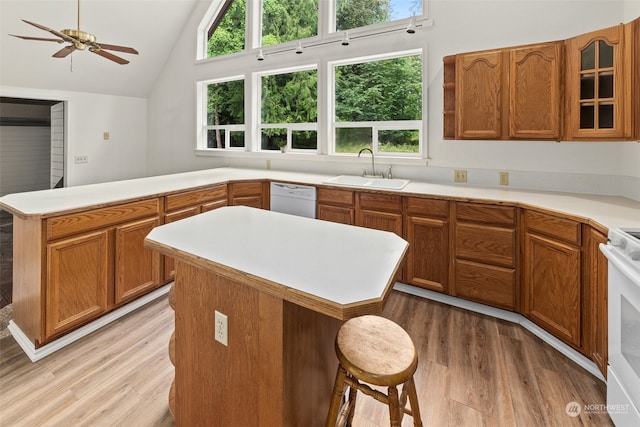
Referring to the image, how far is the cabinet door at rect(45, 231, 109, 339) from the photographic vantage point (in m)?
2.07

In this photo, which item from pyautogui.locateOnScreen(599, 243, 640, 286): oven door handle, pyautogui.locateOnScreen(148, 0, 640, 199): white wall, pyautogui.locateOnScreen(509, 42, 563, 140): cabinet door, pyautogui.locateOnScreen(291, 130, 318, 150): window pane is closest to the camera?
pyautogui.locateOnScreen(599, 243, 640, 286): oven door handle

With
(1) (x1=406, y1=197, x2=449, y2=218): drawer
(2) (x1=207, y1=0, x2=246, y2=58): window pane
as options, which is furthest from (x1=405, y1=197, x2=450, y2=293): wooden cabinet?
(2) (x1=207, y1=0, x2=246, y2=58): window pane

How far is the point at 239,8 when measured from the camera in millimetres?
4777

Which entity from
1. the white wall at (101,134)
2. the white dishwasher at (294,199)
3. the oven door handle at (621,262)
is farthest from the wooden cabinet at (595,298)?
the white wall at (101,134)

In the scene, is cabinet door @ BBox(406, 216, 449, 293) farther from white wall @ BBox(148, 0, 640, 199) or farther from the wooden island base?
the wooden island base

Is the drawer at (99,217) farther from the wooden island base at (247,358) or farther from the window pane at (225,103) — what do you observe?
the window pane at (225,103)

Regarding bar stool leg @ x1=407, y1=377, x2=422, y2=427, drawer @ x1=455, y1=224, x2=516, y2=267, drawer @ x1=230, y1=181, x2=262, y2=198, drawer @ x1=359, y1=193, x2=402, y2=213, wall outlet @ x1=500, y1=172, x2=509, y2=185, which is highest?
wall outlet @ x1=500, y1=172, x2=509, y2=185

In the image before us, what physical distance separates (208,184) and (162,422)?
212 cm

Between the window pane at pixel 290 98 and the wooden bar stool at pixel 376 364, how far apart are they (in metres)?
3.35

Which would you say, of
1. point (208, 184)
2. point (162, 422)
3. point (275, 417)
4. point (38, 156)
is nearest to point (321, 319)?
point (275, 417)

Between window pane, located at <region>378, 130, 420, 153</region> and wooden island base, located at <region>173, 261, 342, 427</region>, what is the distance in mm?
2638

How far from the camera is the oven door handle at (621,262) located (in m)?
1.35

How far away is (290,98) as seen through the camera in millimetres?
4375

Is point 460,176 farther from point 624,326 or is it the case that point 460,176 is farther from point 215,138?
point 215,138
